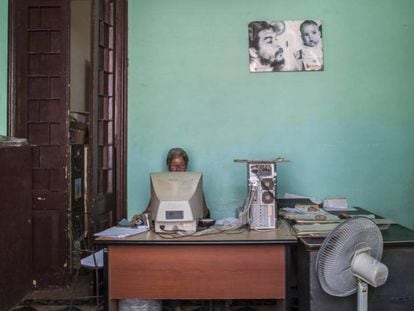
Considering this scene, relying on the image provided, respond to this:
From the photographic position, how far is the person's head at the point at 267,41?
3.01 m

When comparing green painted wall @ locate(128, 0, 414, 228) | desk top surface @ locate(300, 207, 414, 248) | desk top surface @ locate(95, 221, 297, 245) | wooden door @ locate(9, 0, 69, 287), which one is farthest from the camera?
wooden door @ locate(9, 0, 69, 287)

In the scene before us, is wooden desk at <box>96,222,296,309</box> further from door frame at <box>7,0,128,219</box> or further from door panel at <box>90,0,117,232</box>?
door frame at <box>7,0,128,219</box>

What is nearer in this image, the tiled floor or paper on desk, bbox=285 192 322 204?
the tiled floor

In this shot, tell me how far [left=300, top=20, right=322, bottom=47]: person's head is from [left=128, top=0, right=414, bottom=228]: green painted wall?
6 cm

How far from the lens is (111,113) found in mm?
3088

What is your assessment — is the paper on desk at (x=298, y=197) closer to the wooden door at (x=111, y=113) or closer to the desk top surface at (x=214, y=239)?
the desk top surface at (x=214, y=239)

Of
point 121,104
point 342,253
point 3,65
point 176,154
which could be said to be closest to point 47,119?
point 3,65

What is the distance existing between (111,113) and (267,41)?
1.32 meters

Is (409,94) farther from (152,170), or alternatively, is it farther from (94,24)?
(94,24)

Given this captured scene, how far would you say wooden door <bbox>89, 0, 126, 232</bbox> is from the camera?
9.90 feet

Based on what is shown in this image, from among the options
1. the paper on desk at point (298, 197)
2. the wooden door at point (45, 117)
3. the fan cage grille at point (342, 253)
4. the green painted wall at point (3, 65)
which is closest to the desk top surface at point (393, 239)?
the fan cage grille at point (342, 253)

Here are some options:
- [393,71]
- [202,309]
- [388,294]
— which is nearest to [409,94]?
[393,71]

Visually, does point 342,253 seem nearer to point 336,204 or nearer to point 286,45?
point 336,204

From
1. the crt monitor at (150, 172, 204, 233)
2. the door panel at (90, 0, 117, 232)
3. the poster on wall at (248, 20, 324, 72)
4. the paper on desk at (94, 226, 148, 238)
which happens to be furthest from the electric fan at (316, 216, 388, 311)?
the door panel at (90, 0, 117, 232)
